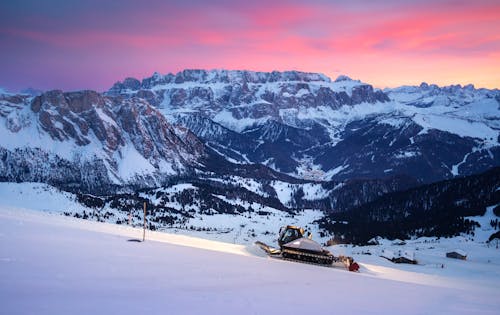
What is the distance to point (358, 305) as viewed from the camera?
16.7 meters

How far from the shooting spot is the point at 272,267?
24.9m

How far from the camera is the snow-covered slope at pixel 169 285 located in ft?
45.3

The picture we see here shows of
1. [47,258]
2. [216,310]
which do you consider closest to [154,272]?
[47,258]

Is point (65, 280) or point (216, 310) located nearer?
point (216, 310)

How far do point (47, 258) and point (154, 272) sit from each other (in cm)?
436

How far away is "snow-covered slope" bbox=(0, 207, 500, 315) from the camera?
45.3 ft

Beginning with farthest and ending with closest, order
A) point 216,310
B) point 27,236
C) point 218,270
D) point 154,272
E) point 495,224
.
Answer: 1. point 495,224
2. point 27,236
3. point 218,270
4. point 154,272
5. point 216,310

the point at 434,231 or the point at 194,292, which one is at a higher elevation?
the point at 194,292

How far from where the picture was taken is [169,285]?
16938mm

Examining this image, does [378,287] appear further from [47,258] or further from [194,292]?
[47,258]

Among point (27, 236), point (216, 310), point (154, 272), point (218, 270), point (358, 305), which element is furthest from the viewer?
point (27, 236)

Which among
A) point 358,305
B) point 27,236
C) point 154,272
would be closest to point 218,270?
point 154,272

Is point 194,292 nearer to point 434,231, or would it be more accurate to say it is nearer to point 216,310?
point 216,310

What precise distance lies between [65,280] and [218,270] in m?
7.39
